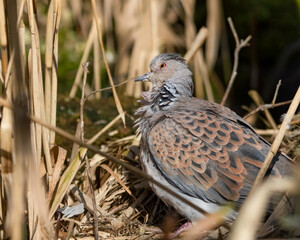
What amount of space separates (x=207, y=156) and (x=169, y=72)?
35.6 inches

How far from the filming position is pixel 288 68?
629cm

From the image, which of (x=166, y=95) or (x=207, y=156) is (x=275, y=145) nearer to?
(x=207, y=156)

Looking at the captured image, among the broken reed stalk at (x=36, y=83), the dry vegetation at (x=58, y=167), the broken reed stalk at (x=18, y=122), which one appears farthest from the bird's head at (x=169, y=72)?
the broken reed stalk at (x=18, y=122)

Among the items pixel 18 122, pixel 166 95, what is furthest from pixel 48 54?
pixel 18 122

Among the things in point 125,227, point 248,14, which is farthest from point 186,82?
point 248,14

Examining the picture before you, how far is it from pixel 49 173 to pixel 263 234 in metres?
1.28

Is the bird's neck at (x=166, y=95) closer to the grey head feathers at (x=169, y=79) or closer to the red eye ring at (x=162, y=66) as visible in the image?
the grey head feathers at (x=169, y=79)

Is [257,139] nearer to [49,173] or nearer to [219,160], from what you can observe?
[219,160]

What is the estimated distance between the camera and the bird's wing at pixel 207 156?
2975 mm

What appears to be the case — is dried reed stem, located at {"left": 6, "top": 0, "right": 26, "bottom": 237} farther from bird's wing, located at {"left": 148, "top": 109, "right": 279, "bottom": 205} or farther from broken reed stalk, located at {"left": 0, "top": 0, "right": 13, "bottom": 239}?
bird's wing, located at {"left": 148, "top": 109, "right": 279, "bottom": 205}

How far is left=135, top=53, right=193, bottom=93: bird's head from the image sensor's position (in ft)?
11.9

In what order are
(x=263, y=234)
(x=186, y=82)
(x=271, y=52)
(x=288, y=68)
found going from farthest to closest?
(x=271, y=52)
(x=288, y=68)
(x=186, y=82)
(x=263, y=234)

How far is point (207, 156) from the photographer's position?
301 cm

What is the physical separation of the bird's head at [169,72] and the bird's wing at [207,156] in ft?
1.80
